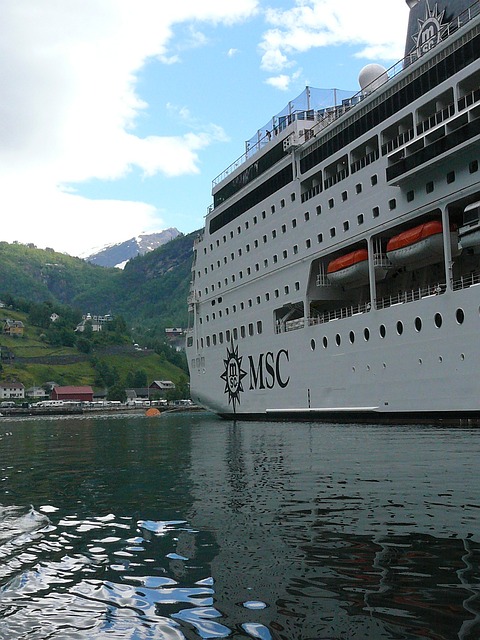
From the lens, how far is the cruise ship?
22.4 metres

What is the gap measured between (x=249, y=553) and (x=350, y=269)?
23.0m

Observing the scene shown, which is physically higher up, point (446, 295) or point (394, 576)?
point (446, 295)

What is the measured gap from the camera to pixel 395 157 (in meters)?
25.5

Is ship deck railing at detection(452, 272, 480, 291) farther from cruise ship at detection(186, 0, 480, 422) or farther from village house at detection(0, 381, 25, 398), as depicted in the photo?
village house at detection(0, 381, 25, 398)

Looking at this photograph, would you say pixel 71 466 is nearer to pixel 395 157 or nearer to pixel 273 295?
pixel 395 157

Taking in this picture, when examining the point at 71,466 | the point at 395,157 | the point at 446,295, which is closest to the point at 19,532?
the point at 71,466

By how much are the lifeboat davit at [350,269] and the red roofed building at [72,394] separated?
111 m

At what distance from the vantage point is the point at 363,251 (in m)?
28.1

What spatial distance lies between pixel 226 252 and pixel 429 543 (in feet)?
113

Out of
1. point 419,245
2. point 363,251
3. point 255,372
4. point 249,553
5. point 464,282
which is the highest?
point 363,251

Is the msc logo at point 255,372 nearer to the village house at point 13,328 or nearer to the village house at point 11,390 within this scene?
the village house at point 11,390

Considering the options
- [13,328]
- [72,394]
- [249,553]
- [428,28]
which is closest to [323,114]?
[428,28]

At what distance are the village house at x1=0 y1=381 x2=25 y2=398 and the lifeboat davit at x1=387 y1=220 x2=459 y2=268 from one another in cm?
12310

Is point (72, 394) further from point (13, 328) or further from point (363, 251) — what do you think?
point (363, 251)
